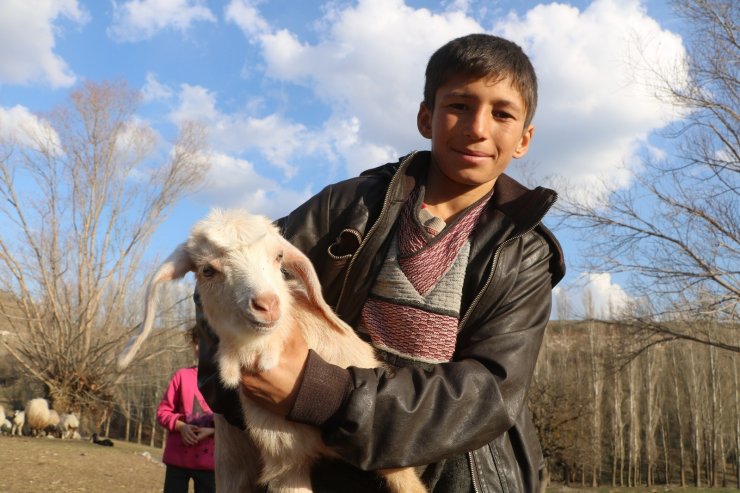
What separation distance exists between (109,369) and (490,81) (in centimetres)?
2613

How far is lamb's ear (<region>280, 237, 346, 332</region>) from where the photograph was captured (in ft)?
7.57

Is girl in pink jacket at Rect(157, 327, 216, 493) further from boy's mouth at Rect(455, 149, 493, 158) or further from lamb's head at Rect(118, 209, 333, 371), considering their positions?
boy's mouth at Rect(455, 149, 493, 158)

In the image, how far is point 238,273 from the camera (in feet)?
7.86

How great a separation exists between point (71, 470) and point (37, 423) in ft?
29.2

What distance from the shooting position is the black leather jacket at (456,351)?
1807 millimetres

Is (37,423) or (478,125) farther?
(37,423)

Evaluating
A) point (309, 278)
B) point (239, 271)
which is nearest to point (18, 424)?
point (239, 271)

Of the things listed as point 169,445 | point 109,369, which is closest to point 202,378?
point 169,445

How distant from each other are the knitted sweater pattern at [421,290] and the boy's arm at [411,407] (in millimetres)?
209

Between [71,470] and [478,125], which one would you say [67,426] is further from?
[478,125]

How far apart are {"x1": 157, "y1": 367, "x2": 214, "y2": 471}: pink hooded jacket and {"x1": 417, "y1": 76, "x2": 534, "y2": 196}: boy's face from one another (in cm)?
498

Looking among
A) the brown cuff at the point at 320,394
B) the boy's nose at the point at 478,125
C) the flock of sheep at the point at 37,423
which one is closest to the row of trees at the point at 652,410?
A: the flock of sheep at the point at 37,423

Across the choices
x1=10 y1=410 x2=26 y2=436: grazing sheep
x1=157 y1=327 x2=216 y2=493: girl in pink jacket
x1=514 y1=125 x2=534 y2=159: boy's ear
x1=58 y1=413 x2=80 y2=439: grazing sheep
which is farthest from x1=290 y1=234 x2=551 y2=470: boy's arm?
x1=58 y1=413 x2=80 y2=439: grazing sheep

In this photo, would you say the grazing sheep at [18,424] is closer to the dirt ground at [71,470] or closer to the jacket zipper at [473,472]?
the dirt ground at [71,470]
